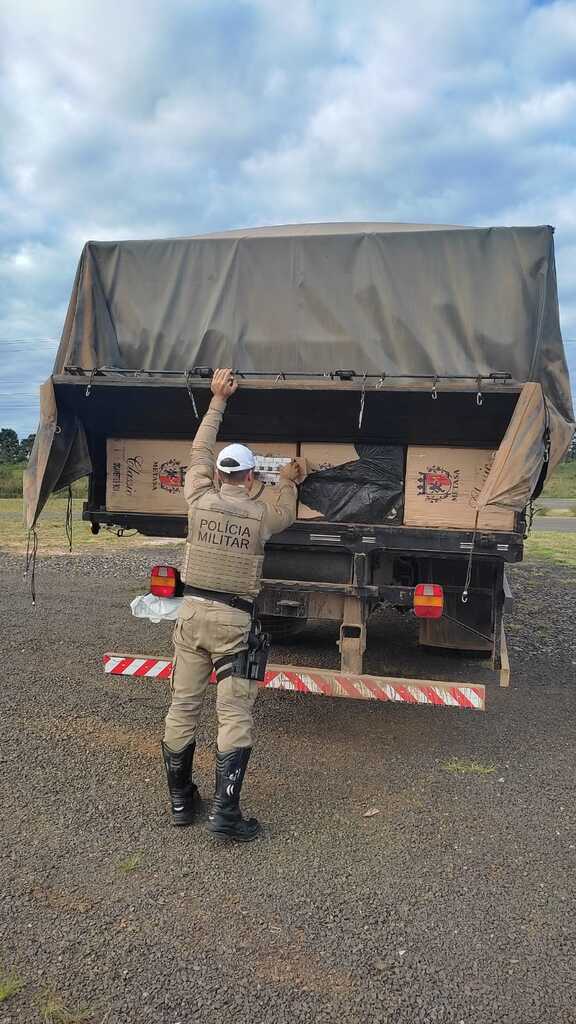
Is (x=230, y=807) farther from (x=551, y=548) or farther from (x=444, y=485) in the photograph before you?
(x=551, y=548)

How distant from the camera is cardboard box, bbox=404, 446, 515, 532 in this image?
4.63m

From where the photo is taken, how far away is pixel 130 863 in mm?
3297

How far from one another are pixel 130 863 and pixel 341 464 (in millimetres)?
2626

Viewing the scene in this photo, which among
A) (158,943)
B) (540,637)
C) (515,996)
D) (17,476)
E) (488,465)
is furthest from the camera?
(17,476)

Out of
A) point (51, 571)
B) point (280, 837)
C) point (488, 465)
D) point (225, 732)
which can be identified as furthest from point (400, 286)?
point (51, 571)

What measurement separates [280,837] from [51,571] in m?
8.25

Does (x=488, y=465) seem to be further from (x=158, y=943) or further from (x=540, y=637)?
(x=540, y=637)

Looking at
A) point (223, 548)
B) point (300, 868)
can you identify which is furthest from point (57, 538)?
point (300, 868)

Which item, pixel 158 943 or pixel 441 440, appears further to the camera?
pixel 441 440

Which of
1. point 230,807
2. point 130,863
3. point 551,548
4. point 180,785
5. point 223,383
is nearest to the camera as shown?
point 130,863

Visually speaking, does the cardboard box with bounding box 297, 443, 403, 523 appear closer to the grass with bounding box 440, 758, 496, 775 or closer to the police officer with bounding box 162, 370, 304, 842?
the police officer with bounding box 162, 370, 304, 842

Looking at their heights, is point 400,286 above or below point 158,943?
above

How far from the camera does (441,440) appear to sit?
4707 mm

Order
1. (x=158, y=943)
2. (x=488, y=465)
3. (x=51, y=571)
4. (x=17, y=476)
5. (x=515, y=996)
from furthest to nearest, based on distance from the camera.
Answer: (x=17, y=476) < (x=51, y=571) < (x=488, y=465) < (x=158, y=943) < (x=515, y=996)
